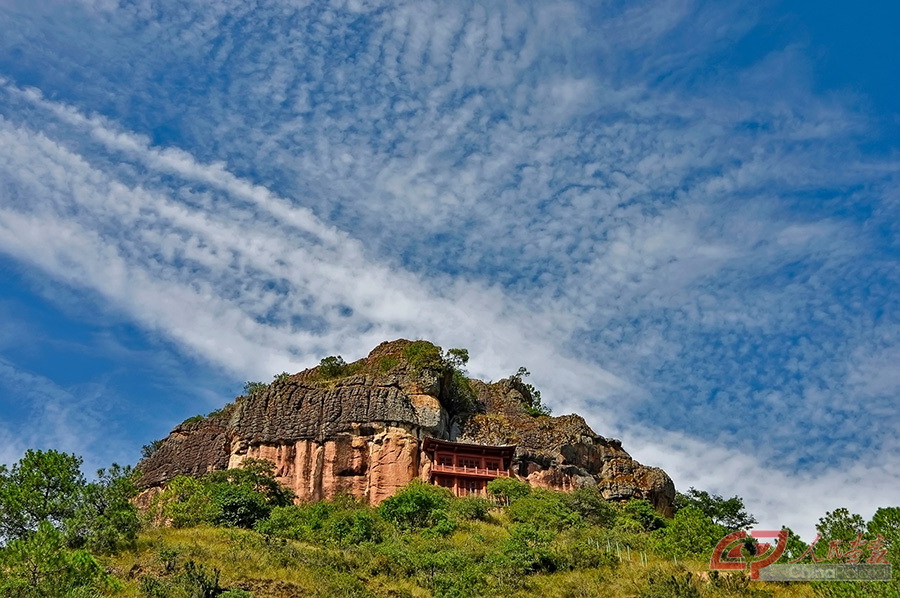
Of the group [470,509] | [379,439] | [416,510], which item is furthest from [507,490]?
[379,439]

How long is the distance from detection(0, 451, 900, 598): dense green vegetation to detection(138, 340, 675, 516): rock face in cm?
627

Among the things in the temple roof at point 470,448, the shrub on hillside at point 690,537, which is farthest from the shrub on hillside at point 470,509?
the shrub on hillside at point 690,537

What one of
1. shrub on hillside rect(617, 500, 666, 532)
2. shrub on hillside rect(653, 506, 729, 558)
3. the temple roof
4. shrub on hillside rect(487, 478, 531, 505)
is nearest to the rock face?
the temple roof

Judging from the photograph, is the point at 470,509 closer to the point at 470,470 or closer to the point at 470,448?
the point at 470,470

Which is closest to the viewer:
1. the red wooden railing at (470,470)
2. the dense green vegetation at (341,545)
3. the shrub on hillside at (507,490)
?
the dense green vegetation at (341,545)

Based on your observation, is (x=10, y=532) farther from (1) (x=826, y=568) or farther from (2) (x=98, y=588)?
(1) (x=826, y=568)

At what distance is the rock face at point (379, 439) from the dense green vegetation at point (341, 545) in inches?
247

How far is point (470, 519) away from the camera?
53.6m

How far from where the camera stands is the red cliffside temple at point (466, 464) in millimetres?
64250

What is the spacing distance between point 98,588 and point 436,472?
37295 mm

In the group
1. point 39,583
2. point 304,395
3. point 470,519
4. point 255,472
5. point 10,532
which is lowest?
point 39,583

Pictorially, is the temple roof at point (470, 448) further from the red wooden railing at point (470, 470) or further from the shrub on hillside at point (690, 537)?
the shrub on hillside at point (690, 537)

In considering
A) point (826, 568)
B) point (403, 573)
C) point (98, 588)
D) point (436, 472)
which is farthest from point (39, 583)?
point (436, 472)

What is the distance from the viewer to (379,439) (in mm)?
64438
